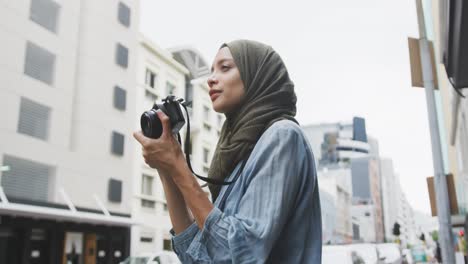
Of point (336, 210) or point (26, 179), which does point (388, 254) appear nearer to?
point (26, 179)

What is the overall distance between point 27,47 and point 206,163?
1344cm

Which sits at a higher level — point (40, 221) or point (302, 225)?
point (40, 221)

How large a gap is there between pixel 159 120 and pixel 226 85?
0.19 metres

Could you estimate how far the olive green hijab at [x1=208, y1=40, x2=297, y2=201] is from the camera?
3.36 ft

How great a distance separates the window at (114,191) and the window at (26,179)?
2.53m

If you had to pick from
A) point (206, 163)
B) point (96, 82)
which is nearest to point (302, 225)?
point (96, 82)

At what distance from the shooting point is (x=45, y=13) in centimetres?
1546

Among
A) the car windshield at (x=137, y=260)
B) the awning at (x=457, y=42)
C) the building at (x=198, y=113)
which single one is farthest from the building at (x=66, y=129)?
the awning at (x=457, y=42)

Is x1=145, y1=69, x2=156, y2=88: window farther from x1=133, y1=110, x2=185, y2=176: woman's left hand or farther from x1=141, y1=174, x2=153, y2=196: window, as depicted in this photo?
x1=133, y1=110, x2=185, y2=176: woman's left hand

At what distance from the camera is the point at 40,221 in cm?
1423

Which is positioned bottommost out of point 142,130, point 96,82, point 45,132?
point 142,130

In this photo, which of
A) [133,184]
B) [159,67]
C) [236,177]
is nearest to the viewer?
[236,177]

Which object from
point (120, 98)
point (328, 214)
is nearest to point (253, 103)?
point (120, 98)

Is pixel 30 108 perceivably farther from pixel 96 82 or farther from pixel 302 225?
pixel 302 225
